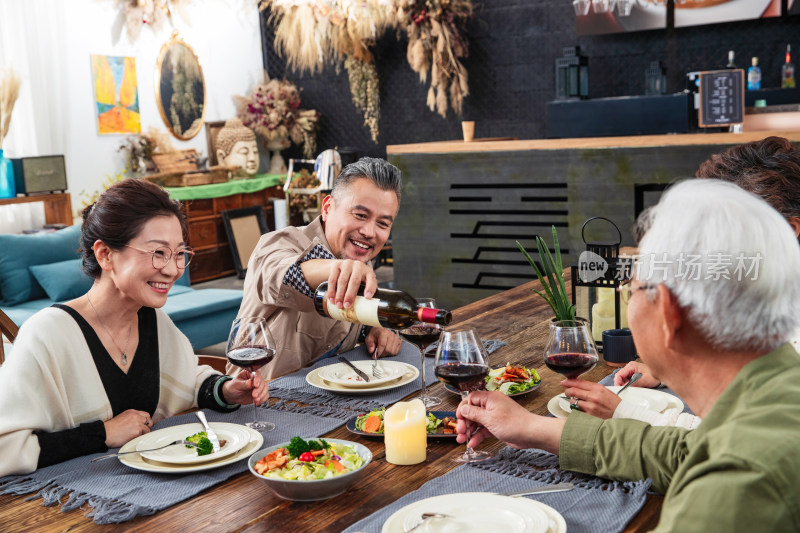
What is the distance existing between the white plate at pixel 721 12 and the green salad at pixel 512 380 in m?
5.46

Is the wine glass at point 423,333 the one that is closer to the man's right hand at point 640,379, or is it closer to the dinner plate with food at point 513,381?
the dinner plate with food at point 513,381

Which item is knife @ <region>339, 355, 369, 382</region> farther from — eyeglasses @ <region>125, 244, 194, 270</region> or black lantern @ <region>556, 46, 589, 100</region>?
black lantern @ <region>556, 46, 589, 100</region>

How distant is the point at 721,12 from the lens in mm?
6457

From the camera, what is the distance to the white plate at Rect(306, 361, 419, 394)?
6.30 feet

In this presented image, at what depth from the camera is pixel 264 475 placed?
1344 millimetres

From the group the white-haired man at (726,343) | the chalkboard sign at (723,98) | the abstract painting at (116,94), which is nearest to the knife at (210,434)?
the white-haired man at (726,343)

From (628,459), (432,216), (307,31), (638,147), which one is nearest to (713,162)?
(628,459)

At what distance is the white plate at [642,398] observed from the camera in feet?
5.54

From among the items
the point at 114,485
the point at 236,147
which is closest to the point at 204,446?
the point at 114,485

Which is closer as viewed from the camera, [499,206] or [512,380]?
[512,380]

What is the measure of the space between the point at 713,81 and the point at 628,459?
13.1 feet

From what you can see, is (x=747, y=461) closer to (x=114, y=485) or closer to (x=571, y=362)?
(x=571, y=362)

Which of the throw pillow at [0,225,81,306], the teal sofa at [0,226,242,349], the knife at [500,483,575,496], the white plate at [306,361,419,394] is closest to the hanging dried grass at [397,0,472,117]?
the teal sofa at [0,226,242,349]

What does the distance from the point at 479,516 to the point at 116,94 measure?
23.7 feet
